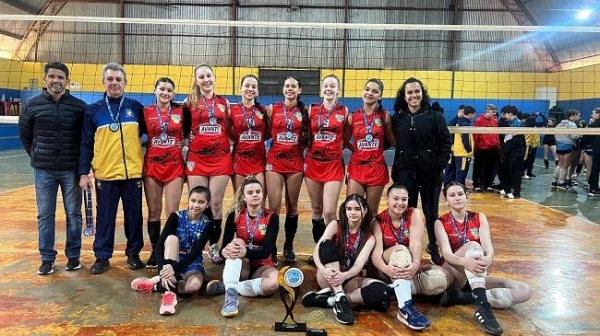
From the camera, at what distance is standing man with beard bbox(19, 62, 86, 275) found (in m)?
3.63

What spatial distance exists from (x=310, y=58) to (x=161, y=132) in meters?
14.9

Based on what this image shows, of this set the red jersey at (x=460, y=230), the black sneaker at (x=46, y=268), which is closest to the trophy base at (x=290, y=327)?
the red jersey at (x=460, y=230)

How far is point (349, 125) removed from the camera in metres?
3.96

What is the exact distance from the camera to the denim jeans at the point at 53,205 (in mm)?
3711

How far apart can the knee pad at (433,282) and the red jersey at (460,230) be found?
25 centimetres

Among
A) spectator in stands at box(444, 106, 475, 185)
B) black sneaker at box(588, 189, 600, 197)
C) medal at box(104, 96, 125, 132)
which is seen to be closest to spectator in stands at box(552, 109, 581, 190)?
black sneaker at box(588, 189, 600, 197)

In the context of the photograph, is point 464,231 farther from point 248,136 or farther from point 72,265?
point 72,265

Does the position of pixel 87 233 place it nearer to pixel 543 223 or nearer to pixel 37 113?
pixel 37 113

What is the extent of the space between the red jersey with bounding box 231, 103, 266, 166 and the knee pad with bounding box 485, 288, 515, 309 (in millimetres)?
2198

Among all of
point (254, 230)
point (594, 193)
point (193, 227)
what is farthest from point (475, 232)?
point (594, 193)

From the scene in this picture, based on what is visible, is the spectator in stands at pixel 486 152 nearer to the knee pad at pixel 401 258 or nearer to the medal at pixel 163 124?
the knee pad at pixel 401 258

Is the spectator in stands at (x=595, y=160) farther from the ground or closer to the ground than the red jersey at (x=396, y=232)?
farther from the ground

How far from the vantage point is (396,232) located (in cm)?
339

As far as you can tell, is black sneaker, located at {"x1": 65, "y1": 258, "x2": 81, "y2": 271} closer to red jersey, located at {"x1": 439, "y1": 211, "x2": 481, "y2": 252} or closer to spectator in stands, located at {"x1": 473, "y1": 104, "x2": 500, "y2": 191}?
red jersey, located at {"x1": 439, "y1": 211, "x2": 481, "y2": 252}
